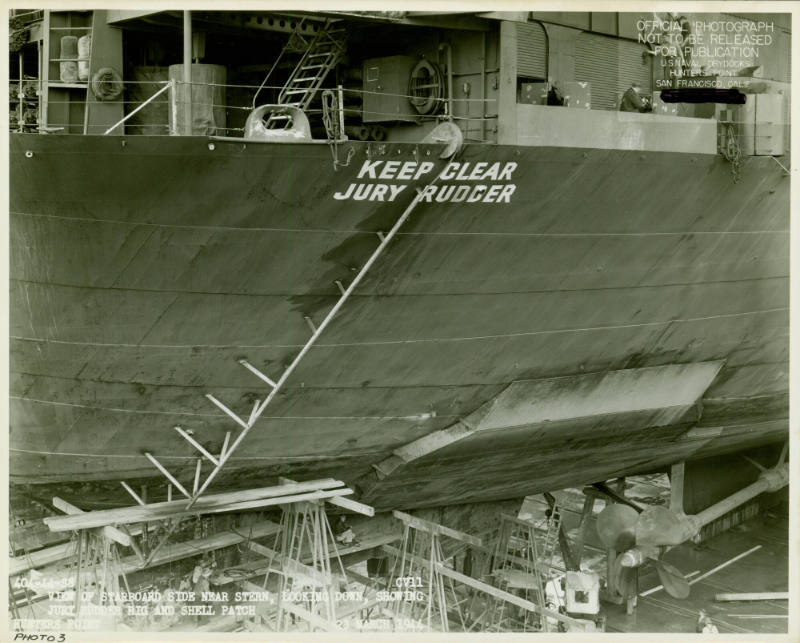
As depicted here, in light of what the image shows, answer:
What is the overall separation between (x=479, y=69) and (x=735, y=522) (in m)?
12.5

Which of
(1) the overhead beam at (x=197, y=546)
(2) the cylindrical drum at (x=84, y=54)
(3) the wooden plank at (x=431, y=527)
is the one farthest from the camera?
(3) the wooden plank at (x=431, y=527)

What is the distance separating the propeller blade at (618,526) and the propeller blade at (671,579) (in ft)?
Answer: 1.87

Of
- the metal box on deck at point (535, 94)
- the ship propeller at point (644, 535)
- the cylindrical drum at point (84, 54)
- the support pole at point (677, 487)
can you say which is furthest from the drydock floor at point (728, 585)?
the cylindrical drum at point (84, 54)

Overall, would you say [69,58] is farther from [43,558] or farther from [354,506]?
[43,558]

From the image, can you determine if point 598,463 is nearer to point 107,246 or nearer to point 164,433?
point 164,433

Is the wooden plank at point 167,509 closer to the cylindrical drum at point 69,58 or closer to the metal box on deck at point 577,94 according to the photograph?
the cylindrical drum at point 69,58

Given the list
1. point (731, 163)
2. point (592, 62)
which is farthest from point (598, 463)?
point (592, 62)

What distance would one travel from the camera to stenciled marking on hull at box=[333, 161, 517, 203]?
9.13m

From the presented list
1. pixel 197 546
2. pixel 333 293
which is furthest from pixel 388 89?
pixel 197 546

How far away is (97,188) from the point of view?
28.8 ft

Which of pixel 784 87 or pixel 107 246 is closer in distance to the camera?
pixel 107 246

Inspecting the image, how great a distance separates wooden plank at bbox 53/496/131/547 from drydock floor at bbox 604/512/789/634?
823 centimetres

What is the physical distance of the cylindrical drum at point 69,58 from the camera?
9836 millimetres

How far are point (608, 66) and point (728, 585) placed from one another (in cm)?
938
